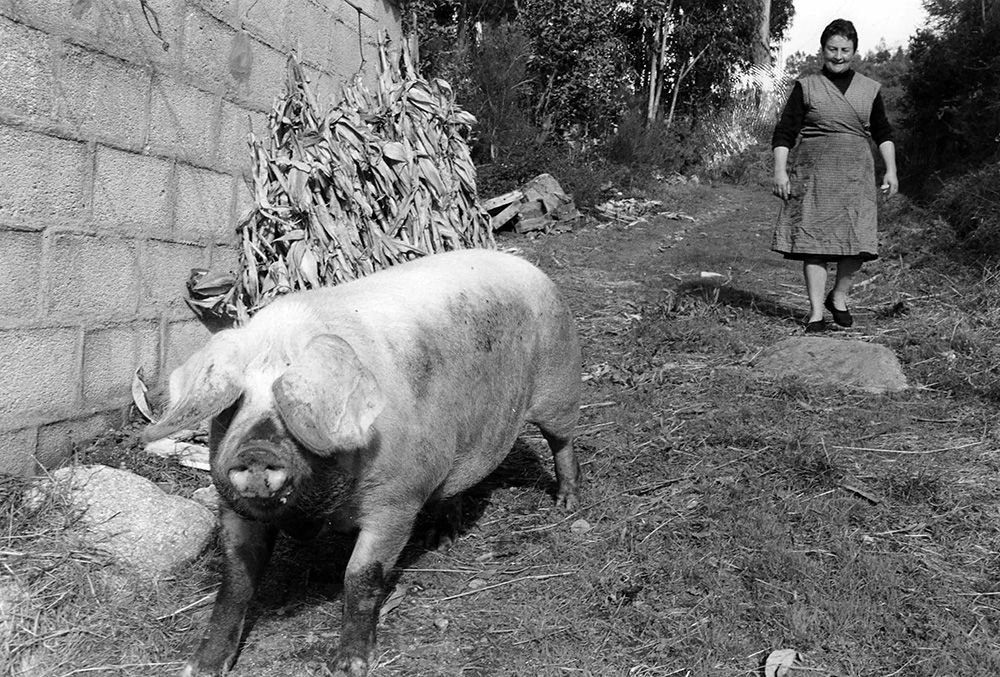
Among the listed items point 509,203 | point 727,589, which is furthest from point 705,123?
point 727,589

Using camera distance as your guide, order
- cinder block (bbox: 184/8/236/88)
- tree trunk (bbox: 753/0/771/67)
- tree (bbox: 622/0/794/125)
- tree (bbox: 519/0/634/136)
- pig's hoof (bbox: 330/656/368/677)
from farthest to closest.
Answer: tree trunk (bbox: 753/0/771/67) → tree (bbox: 622/0/794/125) → tree (bbox: 519/0/634/136) → cinder block (bbox: 184/8/236/88) → pig's hoof (bbox: 330/656/368/677)

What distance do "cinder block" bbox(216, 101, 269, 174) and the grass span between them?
1599mm

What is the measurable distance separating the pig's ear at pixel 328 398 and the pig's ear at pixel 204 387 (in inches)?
6.0

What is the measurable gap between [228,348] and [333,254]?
216 cm

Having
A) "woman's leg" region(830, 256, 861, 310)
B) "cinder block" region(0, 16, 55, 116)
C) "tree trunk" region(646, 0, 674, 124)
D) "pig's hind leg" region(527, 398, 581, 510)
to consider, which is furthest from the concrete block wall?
"tree trunk" region(646, 0, 674, 124)

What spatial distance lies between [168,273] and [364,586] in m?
2.29

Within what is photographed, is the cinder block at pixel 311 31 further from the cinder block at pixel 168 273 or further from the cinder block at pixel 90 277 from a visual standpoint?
the cinder block at pixel 90 277

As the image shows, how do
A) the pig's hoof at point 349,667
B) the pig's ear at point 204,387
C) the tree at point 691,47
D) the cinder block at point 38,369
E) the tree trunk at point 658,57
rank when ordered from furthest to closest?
the tree at point 691,47, the tree trunk at point 658,57, the cinder block at point 38,369, the pig's hoof at point 349,667, the pig's ear at point 204,387

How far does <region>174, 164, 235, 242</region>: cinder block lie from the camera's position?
4.23m

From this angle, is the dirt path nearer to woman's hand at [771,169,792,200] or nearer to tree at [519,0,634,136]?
woman's hand at [771,169,792,200]

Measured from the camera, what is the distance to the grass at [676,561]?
2.62 meters

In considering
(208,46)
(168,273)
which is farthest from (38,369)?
(208,46)

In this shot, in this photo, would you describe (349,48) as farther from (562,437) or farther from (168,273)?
(562,437)

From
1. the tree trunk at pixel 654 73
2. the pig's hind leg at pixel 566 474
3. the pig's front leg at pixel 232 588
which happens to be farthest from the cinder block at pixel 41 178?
the tree trunk at pixel 654 73
